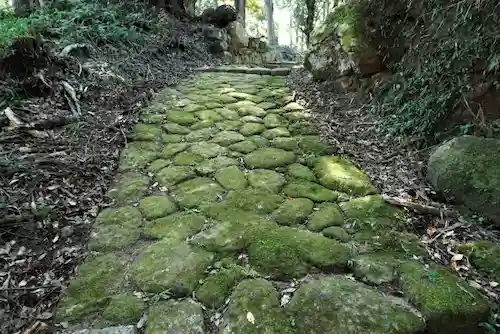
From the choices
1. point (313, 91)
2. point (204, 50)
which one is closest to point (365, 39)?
point (313, 91)

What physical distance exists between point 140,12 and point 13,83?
4.99 meters

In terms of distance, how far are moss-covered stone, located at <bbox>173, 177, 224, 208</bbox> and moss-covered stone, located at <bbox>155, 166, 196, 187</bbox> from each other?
0.08m

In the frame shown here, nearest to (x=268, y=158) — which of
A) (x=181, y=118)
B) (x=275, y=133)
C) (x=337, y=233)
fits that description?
(x=275, y=133)

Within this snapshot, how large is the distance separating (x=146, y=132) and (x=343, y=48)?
8.77 ft

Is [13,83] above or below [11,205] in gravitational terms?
above

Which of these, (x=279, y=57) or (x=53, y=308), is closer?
(x=53, y=308)

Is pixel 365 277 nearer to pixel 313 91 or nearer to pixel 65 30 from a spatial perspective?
pixel 313 91

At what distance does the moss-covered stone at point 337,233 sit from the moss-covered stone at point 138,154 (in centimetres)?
182

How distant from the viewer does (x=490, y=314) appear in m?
1.68

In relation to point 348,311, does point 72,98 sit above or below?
above

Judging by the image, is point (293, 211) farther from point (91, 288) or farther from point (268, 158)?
point (91, 288)

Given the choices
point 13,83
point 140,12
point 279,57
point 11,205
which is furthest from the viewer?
point 279,57

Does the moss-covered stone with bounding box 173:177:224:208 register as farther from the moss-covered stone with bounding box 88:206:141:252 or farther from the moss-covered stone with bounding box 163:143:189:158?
the moss-covered stone with bounding box 163:143:189:158

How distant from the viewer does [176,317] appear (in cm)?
167
